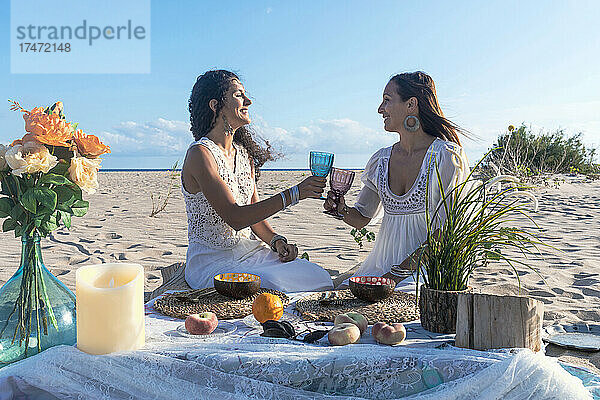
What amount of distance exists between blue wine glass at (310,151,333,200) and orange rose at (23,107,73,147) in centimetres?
116

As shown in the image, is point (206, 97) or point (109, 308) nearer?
point (109, 308)

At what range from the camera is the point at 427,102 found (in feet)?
11.3

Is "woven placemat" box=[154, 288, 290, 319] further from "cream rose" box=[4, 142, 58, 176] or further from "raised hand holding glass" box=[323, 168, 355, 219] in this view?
"cream rose" box=[4, 142, 58, 176]

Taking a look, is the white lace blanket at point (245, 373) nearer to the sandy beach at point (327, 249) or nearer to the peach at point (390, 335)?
the peach at point (390, 335)

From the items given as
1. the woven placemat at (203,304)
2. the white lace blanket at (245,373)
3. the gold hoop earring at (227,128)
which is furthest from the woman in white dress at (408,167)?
the white lace blanket at (245,373)

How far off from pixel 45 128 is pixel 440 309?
1499 mm

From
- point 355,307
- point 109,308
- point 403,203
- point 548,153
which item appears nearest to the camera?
point 109,308

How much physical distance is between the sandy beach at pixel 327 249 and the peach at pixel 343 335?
0.71 metres

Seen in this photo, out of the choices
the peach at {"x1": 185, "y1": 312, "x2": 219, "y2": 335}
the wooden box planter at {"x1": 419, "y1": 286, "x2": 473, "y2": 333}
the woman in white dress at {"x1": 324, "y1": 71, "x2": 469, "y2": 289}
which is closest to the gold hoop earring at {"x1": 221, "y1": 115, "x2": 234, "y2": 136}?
the woman in white dress at {"x1": 324, "y1": 71, "x2": 469, "y2": 289}

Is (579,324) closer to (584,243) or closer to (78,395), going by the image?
(78,395)

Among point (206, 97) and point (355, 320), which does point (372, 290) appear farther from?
point (206, 97)

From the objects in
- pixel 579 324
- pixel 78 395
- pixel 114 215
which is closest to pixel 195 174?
pixel 78 395

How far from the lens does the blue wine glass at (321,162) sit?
2541mm

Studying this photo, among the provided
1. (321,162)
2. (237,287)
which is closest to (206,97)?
(321,162)
